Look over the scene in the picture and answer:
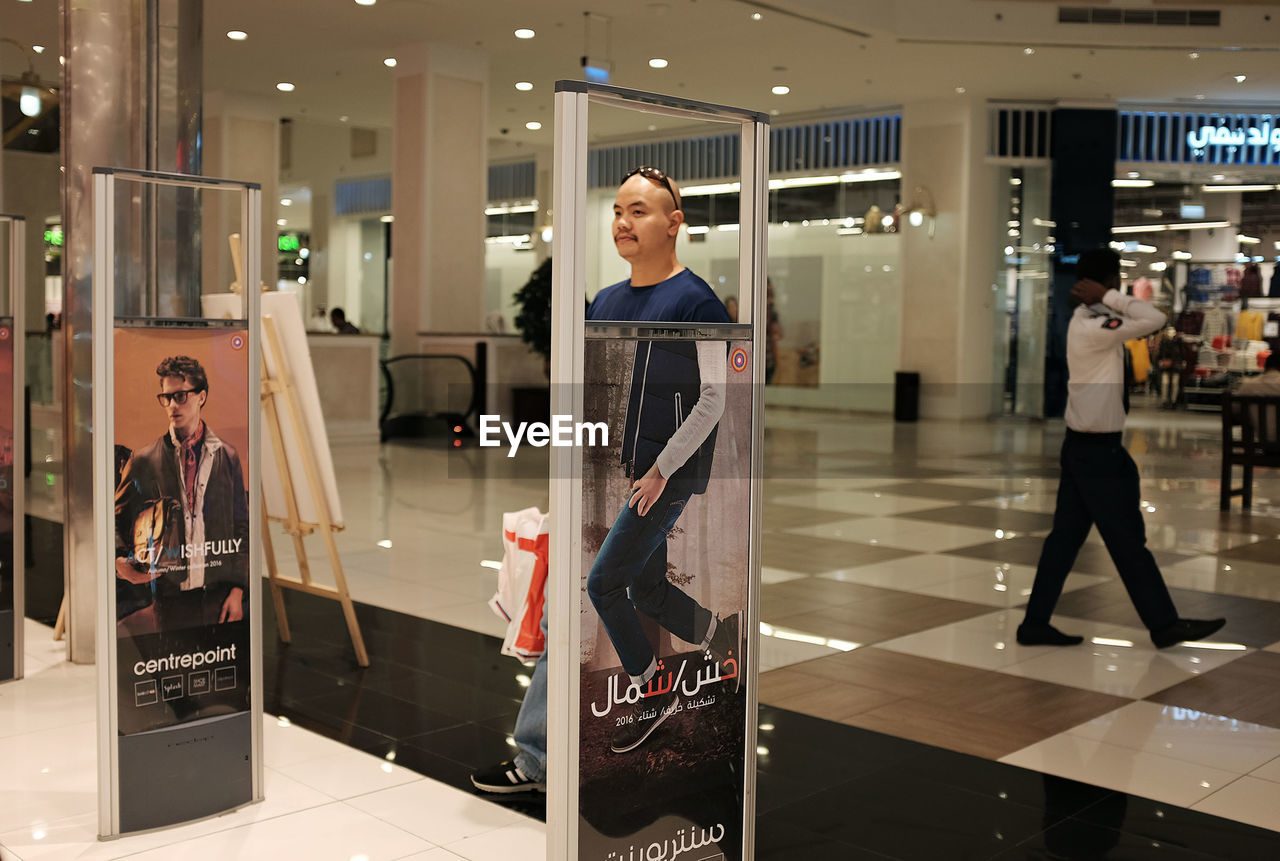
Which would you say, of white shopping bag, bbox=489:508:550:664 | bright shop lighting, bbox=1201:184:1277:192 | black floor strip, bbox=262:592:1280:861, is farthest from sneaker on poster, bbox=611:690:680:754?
bright shop lighting, bbox=1201:184:1277:192

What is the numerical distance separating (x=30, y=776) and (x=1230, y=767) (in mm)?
3265

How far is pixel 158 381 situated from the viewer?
109 inches

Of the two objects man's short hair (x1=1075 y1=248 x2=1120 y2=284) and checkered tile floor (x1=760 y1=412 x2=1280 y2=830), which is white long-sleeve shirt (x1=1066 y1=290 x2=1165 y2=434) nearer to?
man's short hair (x1=1075 y1=248 x2=1120 y2=284)

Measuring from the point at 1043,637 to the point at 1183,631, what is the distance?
1.70ft

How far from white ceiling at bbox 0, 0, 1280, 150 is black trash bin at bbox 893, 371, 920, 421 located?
3828 mm

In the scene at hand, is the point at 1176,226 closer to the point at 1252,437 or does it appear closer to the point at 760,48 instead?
the point at 760,48

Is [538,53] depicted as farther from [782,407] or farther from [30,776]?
[30,776]

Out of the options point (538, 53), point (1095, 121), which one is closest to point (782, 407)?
point (1095, 121)

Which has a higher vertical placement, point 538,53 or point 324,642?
point 538,53

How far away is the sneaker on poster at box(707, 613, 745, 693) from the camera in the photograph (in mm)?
2102

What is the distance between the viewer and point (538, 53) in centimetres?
1342

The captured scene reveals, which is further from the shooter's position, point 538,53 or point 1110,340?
point 538,53

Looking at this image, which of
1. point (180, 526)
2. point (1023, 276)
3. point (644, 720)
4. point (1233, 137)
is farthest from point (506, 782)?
point (1233, 137)

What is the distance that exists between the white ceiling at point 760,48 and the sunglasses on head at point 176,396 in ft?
29.8
